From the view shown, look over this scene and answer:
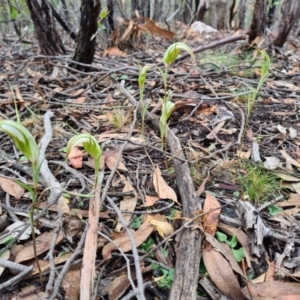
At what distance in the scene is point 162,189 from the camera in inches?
48.5

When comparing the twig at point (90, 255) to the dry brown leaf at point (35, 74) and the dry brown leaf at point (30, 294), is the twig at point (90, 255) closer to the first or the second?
the dry brown leaf at point (30, 294)

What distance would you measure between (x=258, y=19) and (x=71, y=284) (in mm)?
3171

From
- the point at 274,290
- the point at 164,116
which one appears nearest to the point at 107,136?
the point at 164,116

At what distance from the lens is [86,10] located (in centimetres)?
241

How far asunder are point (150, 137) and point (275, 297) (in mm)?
949

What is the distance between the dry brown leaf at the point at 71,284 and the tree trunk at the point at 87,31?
6.42ft

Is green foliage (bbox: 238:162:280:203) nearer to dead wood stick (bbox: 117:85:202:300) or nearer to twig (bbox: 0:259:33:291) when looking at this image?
dead wood stick (bbox: 117:85:202:300)

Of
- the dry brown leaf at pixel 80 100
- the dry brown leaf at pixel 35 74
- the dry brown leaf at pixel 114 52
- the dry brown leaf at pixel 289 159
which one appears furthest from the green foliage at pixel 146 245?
the dry brown leaf at pixel 114 52

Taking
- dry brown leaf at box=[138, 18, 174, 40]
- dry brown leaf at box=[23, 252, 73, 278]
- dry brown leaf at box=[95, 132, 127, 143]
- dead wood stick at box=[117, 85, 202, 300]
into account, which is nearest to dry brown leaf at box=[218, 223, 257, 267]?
dead wood stick at box=[117, 85, 202, 300]

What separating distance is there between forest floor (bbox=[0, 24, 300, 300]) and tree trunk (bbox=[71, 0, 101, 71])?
0.43 meters

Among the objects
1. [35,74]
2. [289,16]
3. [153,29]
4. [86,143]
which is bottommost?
[35,74]

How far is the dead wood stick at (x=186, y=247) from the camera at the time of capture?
2.78 feet

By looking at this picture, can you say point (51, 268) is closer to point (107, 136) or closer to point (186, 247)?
point (186, 247)

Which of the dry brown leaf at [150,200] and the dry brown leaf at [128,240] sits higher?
the dry brown leaf at [150,200]
